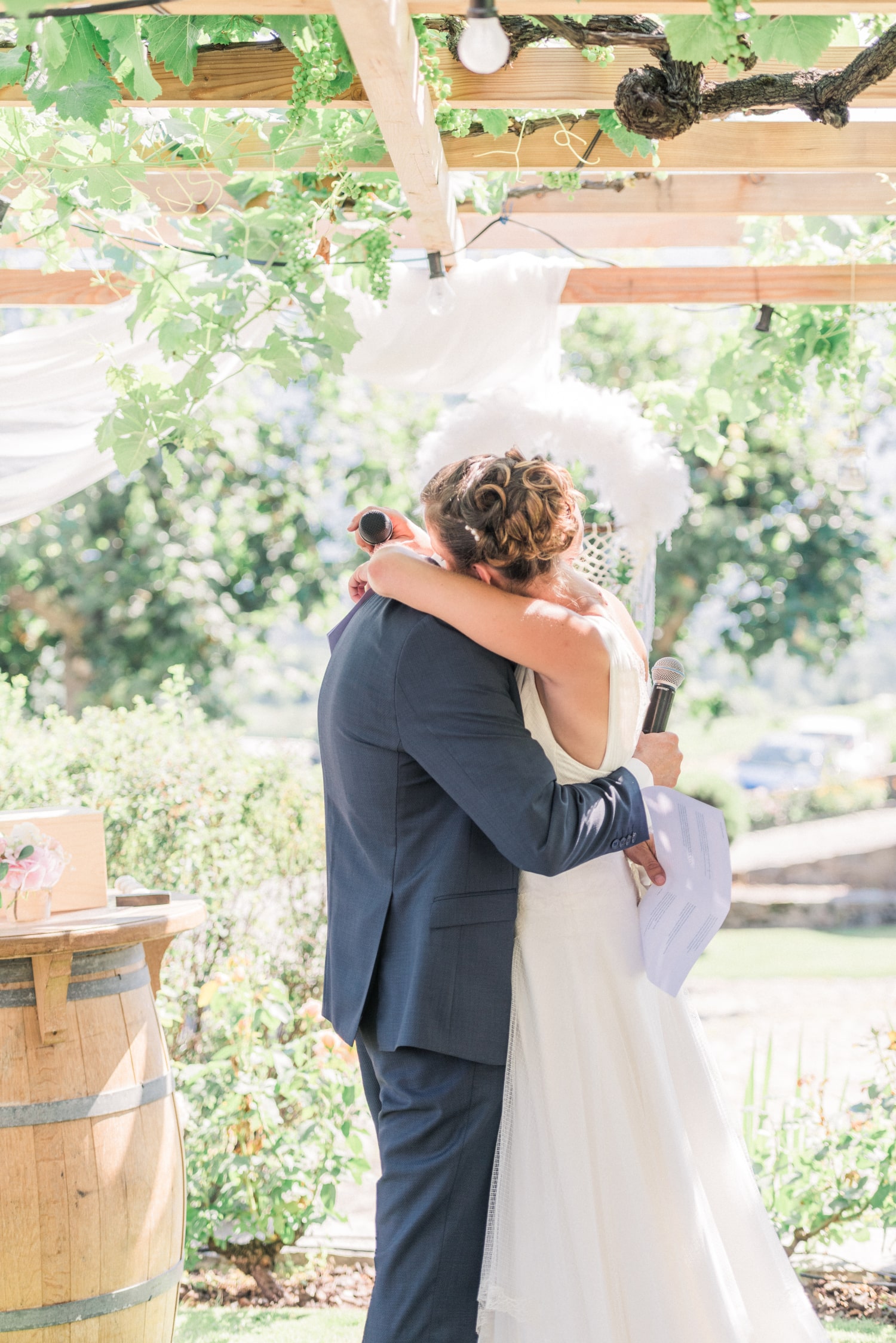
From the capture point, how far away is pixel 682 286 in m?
3.24

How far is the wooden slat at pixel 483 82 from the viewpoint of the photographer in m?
2.08

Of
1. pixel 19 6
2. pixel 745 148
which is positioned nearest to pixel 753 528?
pixel 745 148

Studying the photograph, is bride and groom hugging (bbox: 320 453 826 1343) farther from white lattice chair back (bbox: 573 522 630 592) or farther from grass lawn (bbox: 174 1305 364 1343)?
grass lawn (bbox: 174 1305 364 1343)

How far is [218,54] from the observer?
2096 millimetres

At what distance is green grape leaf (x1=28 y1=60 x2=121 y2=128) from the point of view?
1.92 m

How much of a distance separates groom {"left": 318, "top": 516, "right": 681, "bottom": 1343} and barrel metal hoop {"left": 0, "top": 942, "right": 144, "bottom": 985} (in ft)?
1.95

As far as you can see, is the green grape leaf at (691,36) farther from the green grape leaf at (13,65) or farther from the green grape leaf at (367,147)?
the green grape leaf at (13,65)

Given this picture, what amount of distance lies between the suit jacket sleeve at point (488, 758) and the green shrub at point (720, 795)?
23.1 feet

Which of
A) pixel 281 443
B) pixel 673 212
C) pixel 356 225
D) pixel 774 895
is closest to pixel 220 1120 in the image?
pixel 356 225

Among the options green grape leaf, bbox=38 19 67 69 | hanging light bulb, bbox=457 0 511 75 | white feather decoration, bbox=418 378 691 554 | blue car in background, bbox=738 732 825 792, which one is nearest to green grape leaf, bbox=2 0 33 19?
hanging light bulb, bbox=457 0 511 75

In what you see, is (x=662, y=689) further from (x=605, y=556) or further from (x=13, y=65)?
(x=13, y=65)

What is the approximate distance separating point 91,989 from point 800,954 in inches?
270

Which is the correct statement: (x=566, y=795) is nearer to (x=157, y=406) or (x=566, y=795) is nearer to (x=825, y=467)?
(x=157, y=406)

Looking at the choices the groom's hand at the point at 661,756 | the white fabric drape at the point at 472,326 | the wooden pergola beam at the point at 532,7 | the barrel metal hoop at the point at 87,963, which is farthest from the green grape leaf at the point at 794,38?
the barrel metal hoop at the point at 87,963
